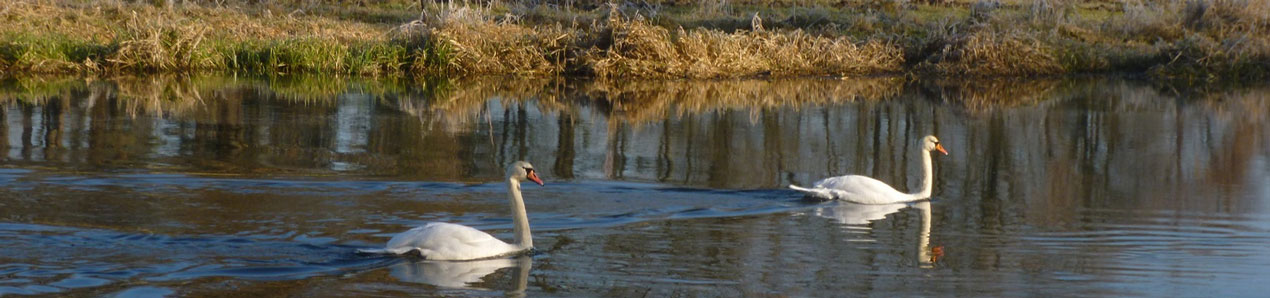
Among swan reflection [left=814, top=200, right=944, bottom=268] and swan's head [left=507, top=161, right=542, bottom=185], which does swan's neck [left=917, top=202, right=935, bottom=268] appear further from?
swan's head [left=507, top=161, right=542, bottom=185]

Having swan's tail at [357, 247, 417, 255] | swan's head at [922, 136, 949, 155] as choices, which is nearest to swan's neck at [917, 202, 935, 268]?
swan's head at [922, 136, 949, 155]

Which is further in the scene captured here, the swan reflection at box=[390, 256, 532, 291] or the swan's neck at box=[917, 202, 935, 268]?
the swan's neck at box=[917, 202, 935, 268]

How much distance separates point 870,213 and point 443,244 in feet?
13.2

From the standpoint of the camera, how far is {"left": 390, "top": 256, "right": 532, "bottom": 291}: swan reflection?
26.2 feet

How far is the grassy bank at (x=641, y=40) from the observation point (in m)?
25.4

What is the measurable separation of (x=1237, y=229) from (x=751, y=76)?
673 inches

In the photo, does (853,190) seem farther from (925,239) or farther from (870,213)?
(925,239)

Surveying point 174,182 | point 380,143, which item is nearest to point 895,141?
point 380,143

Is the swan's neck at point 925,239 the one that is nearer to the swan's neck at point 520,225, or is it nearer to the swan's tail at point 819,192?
the swan's tail at point 819,192

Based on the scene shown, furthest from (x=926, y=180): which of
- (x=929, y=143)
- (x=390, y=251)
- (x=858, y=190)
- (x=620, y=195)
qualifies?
(x=390, y=251)

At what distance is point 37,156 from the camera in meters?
12.6

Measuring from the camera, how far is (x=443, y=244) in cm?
850

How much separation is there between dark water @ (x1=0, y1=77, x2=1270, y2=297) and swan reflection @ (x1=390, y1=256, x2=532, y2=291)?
0.09 feet

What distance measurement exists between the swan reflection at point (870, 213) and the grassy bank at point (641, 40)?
14422 mm
